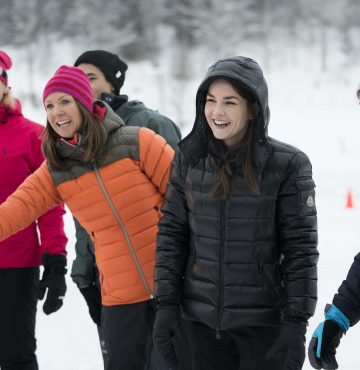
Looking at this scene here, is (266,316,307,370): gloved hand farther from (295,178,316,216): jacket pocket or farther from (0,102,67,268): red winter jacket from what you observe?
(0,102,67,268): red winter jacket

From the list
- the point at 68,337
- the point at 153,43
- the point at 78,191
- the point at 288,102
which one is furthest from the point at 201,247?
the point at 153,43

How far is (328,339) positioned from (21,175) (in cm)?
167

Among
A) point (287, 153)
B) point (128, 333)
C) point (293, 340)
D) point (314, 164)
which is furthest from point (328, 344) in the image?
point (314, 164)

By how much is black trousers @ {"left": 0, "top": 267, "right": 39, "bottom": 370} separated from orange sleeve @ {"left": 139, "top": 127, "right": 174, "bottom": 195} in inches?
36.8

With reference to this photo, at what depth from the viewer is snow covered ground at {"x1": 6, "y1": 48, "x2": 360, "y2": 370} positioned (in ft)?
15.5

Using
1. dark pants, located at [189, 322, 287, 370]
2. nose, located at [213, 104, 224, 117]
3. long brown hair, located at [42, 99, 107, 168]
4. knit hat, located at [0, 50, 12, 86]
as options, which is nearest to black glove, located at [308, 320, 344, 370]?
dark pants, located at [189, 322, 287, 370]

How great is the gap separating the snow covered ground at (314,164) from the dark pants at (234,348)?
174cm

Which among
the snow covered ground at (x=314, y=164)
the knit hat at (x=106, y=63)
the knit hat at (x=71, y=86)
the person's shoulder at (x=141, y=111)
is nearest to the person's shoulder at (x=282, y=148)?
the knit hat at (x=71, y=86)

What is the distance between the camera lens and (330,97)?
28.1m

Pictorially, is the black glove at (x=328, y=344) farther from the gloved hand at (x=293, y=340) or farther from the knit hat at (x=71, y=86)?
the knit hat at (x=71, y=86)

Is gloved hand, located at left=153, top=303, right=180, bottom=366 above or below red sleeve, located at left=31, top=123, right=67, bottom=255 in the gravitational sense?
below

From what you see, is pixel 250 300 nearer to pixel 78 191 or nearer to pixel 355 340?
pixel 78 191

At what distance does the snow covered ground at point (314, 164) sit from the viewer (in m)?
4.73

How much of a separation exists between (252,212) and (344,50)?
112 ft
